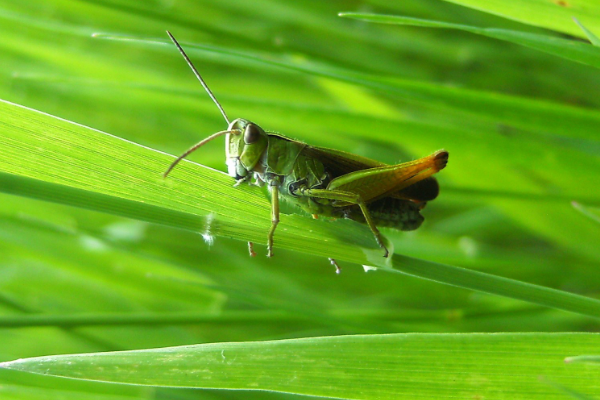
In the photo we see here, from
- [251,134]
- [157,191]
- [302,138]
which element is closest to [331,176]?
[251,134]

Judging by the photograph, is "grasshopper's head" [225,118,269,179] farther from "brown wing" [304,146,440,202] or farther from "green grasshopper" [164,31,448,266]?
"brown wing" [304,146,440,202]

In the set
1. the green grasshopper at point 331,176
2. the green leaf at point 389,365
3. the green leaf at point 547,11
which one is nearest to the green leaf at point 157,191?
the green leaf at point 389,365

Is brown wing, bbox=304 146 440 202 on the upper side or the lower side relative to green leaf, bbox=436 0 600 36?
lower

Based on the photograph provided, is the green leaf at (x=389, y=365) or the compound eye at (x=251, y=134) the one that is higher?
the compound eye at (x=251, y=134)

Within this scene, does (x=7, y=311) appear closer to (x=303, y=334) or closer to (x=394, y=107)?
(x=303, y=334)

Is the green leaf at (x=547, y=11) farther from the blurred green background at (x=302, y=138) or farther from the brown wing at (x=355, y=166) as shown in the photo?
the brown wing at (x=355, y=166)

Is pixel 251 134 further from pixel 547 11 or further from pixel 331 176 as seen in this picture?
pixel 547 11

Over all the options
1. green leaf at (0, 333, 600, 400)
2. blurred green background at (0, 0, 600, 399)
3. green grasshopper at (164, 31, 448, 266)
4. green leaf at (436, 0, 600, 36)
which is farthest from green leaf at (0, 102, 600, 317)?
green leaf at (436, 0, 600, 36)
